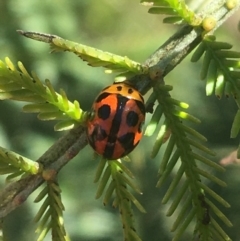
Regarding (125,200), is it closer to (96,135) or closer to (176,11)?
(96,135)

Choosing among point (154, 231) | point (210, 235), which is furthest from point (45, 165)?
point (154, 231)

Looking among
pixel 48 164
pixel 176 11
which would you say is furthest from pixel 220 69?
pixel 48 164

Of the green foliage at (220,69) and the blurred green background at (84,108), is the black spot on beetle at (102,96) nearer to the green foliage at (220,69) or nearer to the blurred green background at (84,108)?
the green foliage at (220,69)

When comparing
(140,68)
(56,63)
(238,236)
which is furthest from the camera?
(56,63)

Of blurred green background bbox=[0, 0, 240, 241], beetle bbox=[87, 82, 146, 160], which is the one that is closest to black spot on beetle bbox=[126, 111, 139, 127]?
beetle bbox=[87, 82, 146, 160]

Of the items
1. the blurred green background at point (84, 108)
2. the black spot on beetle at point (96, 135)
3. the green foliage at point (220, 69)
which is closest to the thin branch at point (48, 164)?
the black spot on beetle at point (96, 135)

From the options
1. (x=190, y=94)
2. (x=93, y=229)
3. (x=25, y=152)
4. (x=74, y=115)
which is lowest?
(x=93, y=229)

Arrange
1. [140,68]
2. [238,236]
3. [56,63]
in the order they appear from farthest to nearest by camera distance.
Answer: [56,63] → [238,236] → [140,68]

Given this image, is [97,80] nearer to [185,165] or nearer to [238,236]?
[238,236]
